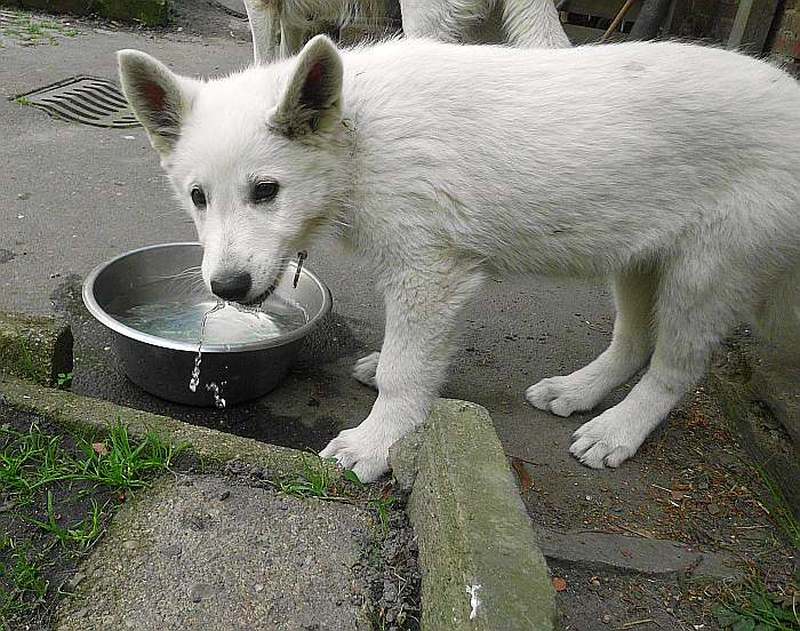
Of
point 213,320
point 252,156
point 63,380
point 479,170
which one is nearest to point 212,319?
point 213,320

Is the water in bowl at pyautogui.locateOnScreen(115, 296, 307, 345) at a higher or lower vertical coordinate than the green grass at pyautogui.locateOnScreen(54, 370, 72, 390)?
lower

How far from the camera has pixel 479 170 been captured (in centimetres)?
277

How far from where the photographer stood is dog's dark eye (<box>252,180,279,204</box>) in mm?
2598

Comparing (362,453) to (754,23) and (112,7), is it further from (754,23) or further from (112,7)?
(112,7)

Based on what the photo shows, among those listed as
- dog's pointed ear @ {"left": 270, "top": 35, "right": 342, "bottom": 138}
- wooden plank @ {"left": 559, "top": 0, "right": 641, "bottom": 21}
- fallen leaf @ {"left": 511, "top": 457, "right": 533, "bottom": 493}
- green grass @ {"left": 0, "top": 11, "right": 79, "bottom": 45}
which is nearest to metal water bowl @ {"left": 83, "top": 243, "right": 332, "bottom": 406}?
dog's pointed ear @ {"left": 270, "top": 35, "right": 342, "bottom": 138}

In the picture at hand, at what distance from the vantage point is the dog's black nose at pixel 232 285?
251cm

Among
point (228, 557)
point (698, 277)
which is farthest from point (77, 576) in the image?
point (698, 277)

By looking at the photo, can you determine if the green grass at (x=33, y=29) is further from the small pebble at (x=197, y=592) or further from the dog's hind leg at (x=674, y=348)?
the small pebble at (x=197, y=592)

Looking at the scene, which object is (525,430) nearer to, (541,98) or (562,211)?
(562,211)

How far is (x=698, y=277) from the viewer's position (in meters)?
2.91

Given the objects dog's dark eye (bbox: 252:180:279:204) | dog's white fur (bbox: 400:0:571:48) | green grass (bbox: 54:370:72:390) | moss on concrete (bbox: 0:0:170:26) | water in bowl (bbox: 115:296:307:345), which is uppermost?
dog's dark eye (bbox: 252:180:279:204)

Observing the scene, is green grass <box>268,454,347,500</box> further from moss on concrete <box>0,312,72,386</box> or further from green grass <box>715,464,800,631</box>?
green grass <box>715,464,800,631</box>

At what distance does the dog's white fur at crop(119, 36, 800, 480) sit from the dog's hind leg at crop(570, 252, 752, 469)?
0.04 ft

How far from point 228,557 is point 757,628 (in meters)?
1.59
